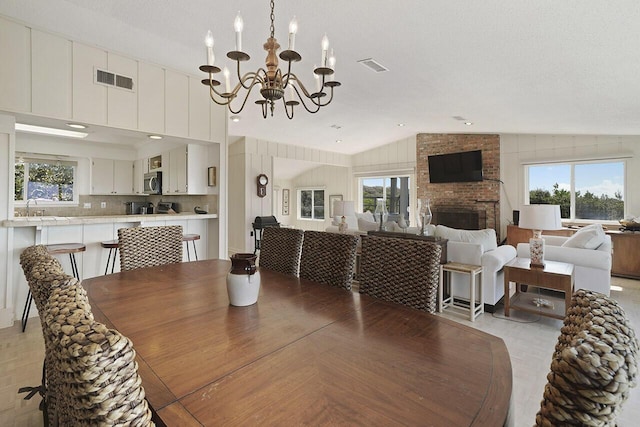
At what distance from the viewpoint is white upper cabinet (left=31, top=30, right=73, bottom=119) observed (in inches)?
113

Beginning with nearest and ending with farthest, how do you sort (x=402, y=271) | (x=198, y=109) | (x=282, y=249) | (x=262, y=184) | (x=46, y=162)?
(x=402, y=271)
(x=282, y=249)
(x=198, y=109)
(x=46, y=162)
(x=262, y=184)

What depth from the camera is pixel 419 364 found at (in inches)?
37.6

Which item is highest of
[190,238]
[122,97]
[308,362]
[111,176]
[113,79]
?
[113,79]

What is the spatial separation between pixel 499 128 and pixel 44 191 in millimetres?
8608

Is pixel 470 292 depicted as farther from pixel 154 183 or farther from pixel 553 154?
pixel 154 183

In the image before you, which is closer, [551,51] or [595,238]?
[551,51]

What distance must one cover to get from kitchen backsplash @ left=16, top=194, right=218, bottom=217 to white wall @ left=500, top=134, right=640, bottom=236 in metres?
6.07

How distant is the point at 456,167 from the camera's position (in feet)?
23.3

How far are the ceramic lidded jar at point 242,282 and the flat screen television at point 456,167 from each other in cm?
666

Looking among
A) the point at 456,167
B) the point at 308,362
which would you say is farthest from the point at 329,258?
the point at 456,167

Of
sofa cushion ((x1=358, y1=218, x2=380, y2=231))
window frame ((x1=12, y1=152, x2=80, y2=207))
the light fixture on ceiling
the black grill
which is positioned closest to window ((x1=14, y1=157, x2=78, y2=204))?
window frame ((x1=12, y1=152, x2=80, y2=207))

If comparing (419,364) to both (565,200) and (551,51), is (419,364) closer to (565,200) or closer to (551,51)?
(551,51)

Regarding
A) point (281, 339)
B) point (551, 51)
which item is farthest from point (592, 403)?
point (551, 51)

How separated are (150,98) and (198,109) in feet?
1.97
